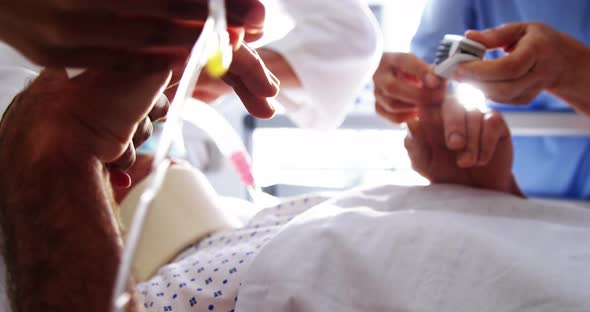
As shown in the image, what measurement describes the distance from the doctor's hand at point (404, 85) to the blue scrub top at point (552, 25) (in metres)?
0.33

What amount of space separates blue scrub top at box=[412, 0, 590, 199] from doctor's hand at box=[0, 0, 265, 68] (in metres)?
0.94

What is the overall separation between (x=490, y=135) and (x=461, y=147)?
0.04 meters

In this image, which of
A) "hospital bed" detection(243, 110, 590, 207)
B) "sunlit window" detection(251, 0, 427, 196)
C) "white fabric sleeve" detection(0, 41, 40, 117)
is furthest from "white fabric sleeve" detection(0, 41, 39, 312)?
"sunlit window" detection(251, 0, 427, 196)

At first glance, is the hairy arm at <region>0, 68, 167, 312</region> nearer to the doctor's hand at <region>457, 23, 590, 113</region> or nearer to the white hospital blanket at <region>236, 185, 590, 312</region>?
the white hospital blanket at <region>236, 185, 590, 312</region>

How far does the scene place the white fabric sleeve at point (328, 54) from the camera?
34.9 inches

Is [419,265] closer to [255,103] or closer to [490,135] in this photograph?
[255,103]

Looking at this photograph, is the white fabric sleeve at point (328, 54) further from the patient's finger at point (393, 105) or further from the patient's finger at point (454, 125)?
the patient's finger at point (454, 125)

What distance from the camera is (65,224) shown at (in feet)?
1.08

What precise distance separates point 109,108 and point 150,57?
0.21 ft

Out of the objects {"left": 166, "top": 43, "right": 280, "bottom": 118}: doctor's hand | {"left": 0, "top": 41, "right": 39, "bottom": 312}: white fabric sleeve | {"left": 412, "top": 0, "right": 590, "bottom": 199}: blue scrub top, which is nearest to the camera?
{"left": 166, "top": 43, "right": 280, "bottom": 118}: doctor's hand

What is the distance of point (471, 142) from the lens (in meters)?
0.69

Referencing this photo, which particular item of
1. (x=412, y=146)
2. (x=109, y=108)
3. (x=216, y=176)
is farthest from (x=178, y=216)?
(x=216, y=176)

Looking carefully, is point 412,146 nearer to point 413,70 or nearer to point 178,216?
point 413,70

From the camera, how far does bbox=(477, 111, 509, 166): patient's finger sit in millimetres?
684
